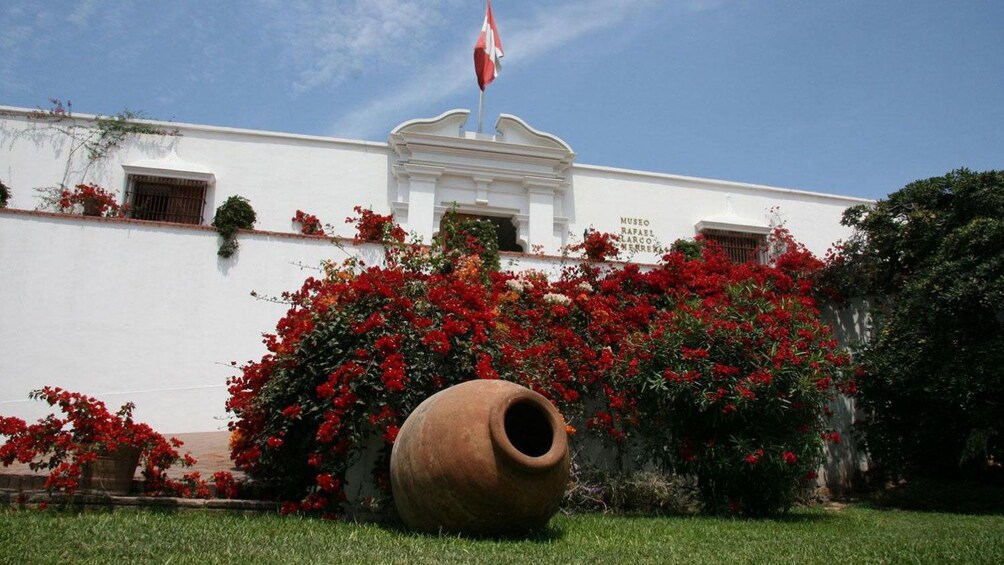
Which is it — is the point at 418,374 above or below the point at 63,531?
above

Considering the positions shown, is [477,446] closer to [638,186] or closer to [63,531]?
[63,531]

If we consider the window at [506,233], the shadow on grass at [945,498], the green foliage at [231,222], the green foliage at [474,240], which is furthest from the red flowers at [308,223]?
the shadow on grass at [945,498]

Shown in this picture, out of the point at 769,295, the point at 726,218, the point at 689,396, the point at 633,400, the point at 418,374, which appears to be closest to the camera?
the point at 418,374

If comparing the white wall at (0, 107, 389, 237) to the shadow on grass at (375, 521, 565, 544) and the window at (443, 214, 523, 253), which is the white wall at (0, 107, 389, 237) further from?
the shadow on grass at (375, 521, 565, 544)

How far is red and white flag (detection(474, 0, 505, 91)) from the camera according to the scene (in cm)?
1627

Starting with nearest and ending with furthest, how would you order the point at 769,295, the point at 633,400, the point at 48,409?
the point at 633,400, the point at 769,295, the point at 48,409

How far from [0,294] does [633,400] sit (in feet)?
30.1

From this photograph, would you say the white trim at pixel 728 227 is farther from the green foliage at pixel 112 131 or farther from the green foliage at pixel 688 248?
the green foliage at pixel 112 131

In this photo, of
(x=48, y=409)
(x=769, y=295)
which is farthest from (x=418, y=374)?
(x=48, y=409)

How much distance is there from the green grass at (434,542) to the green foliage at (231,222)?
232 inches

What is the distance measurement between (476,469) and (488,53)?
43.6ft

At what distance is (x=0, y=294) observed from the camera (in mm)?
10352

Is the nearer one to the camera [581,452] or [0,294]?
[581,452]

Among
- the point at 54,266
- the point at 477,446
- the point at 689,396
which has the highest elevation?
the point at 54,266
